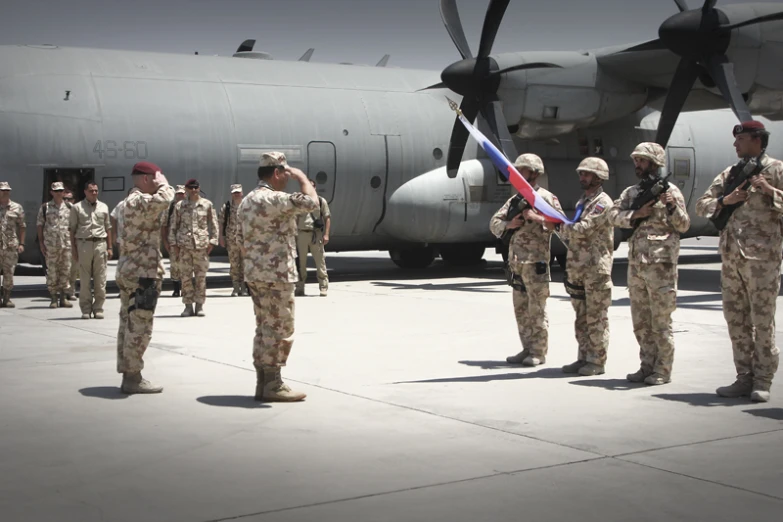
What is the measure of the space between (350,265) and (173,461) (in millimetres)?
17264

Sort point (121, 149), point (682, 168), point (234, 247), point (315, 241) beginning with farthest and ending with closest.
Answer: point (682, 168), point (121, 149), point (315, 241), point (234, 247)

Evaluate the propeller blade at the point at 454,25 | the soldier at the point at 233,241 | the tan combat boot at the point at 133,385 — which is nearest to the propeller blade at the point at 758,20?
the propeller blade at the point at 454,25

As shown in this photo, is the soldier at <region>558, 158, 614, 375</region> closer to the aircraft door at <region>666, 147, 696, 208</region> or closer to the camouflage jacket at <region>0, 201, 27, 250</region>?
the camouflage jacket at <region>0, 201, 27, 250</region>

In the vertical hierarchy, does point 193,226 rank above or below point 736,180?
below

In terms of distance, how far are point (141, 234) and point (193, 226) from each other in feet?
17.6

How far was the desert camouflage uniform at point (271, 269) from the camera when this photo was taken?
684cm

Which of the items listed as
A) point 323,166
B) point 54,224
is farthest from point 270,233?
point 323,166

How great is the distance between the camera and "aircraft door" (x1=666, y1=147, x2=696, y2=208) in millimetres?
19562

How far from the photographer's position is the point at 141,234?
7270 mm

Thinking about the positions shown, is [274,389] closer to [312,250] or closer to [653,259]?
[653,259]

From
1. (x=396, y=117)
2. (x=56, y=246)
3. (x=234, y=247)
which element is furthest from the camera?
(x=396, y=117)

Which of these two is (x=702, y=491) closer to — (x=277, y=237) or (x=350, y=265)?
(x=277, y=237)

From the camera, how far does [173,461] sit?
5344mm

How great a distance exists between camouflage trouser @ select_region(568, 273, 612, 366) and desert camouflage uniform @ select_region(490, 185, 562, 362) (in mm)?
335
